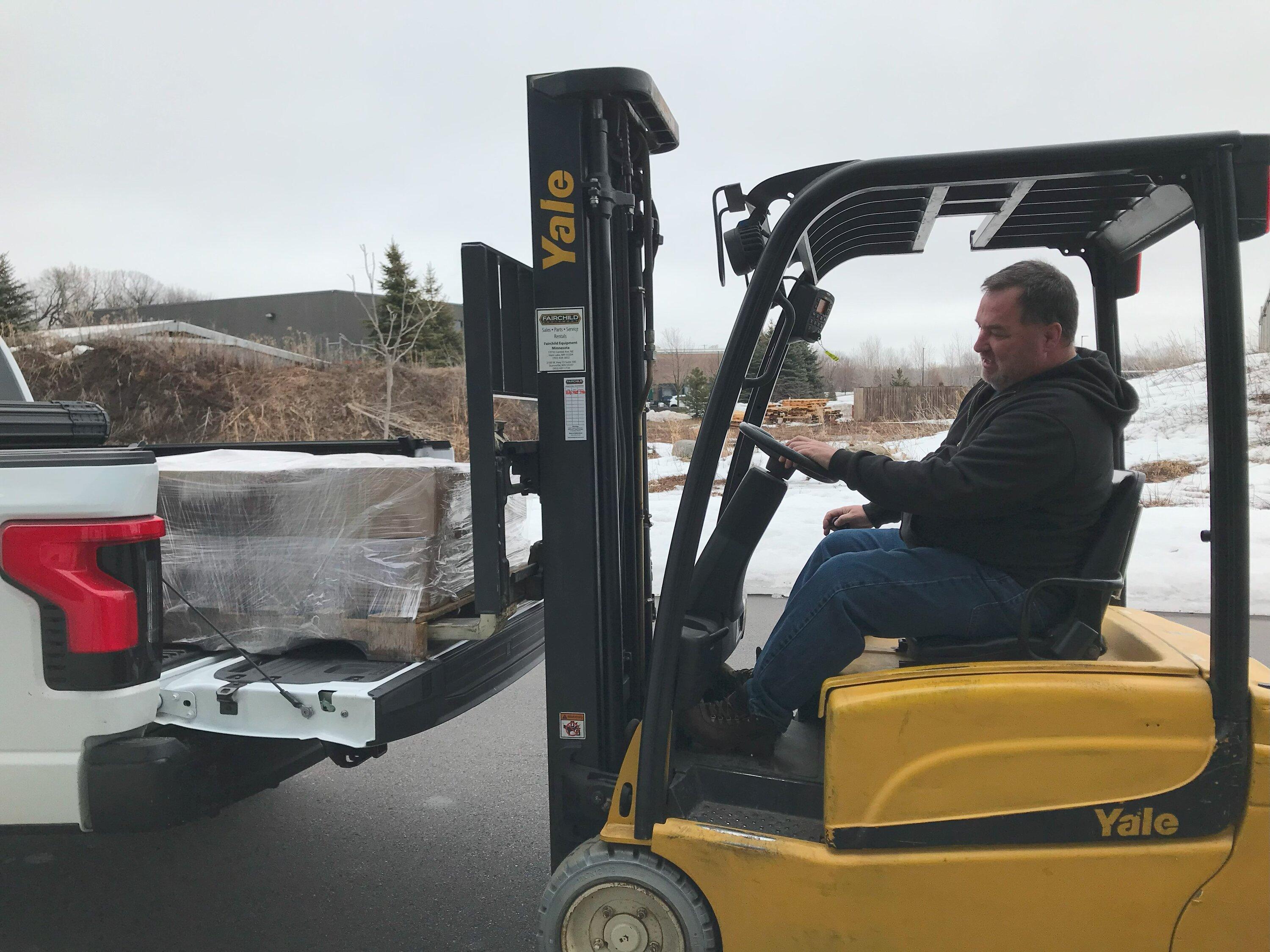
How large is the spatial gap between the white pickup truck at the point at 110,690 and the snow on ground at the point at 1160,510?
1708mm

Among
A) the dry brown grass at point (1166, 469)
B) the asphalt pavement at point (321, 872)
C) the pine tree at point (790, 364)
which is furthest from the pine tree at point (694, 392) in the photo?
the asphalt pavement at point (321, 872)

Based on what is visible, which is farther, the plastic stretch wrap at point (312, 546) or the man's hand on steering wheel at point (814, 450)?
the plastic stretch wrap at point (312, 546)

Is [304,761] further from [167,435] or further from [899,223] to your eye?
[167,435]

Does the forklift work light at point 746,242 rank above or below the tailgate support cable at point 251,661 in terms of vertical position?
above

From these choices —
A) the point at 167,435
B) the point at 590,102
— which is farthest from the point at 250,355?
the point at 590,102

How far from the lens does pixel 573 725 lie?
8.69 ft

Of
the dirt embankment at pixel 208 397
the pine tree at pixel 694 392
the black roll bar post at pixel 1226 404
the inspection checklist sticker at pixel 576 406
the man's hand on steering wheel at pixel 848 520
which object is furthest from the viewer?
the dirt embankment at pixel 208 397

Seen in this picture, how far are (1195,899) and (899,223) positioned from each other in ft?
6.80

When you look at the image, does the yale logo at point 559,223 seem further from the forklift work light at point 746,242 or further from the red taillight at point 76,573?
the red taillight at point 76,573

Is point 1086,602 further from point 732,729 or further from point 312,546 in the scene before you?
point 312,546

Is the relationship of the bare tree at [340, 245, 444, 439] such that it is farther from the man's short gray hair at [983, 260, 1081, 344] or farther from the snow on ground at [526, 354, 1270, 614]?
the man's short gray hair at [983, 260, 1081, 344]

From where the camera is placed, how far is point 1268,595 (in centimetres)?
711

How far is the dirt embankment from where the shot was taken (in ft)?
75.0

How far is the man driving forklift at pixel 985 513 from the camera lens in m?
2.21
